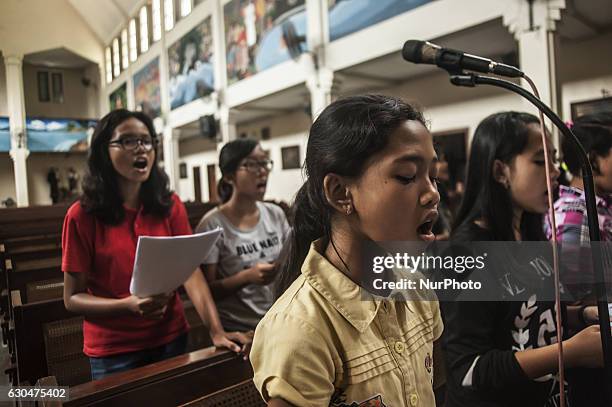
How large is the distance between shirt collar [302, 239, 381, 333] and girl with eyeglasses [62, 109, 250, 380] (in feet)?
1.84

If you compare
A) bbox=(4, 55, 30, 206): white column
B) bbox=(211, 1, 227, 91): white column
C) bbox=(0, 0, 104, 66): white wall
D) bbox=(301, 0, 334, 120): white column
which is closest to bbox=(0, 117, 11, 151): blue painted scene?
bbox=(4, 55, 30, 206): white column

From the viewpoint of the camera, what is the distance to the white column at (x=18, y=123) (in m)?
1.00

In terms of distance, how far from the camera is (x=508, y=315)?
816 millimetres

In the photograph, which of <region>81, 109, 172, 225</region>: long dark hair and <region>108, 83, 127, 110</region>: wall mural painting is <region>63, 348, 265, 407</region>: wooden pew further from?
<region>108, 83, 127, 110</region>: wall mural painting

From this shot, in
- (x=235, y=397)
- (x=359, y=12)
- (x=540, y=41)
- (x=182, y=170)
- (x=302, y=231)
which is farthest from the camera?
(x=359, y=12)

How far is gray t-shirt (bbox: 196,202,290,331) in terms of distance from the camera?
161cm

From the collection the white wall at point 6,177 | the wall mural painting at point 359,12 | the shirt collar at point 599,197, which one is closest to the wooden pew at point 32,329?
the white wall at point 6,177

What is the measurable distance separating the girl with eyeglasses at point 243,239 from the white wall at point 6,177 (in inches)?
27.6

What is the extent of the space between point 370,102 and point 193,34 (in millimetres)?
880

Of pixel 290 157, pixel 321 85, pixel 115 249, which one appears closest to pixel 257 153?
pixel 115 249

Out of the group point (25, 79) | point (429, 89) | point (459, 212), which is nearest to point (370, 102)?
point (459, 212)

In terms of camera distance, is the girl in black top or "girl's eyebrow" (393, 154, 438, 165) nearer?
"girl's eyebrow" (393, 154, 438, 165)

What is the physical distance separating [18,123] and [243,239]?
845 millimetres

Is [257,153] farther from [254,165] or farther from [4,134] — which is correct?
[4,134]
